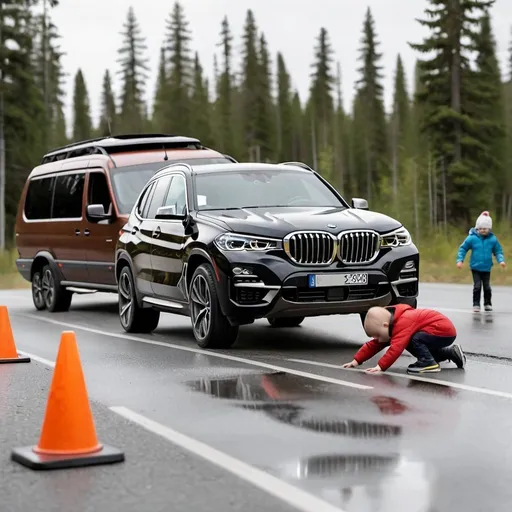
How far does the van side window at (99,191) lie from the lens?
674 inches

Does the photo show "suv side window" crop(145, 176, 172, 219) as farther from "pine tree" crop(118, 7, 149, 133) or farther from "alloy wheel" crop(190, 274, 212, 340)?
"pine tree" crop(118, 7, 149, 133)

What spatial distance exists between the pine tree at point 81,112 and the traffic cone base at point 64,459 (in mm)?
141198

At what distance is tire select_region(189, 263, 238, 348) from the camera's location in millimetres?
12000

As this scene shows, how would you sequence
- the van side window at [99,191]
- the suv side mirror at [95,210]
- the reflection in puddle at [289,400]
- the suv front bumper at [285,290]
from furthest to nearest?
the van side window at [99,191] → the suv side mirror at [95,210] → the suv front bumper at [285,290] → the reflection in puddle at [289,400]

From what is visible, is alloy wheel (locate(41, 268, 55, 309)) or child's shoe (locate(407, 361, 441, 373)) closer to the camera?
child's shoe (locate(407, 361, 441, 373))

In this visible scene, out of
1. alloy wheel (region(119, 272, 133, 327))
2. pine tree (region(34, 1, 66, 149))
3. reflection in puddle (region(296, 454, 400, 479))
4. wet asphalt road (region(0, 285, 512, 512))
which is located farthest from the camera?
pine tree (region(34, 1, 66, 149))

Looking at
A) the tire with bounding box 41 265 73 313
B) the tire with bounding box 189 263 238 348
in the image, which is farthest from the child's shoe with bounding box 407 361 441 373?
the tire with bounding box 41 265 73 313

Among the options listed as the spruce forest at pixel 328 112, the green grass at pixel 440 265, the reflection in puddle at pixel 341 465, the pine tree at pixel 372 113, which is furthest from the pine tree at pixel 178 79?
the reflection in puddle at pixel 341 465

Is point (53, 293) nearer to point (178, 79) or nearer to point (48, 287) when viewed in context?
point (48, 287)

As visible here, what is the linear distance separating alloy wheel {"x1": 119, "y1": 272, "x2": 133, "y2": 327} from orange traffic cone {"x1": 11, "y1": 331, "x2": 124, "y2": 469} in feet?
26.4

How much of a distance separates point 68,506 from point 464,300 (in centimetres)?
1457

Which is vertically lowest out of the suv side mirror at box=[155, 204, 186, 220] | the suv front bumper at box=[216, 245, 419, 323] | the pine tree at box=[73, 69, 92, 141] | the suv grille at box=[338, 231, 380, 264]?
the suv front bumper at box=[216, 245, 419, 323]

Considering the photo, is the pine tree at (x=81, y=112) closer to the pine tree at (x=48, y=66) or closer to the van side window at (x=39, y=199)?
the pine tree at (x=48, y=66)

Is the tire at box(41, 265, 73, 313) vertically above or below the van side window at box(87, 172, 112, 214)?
below
